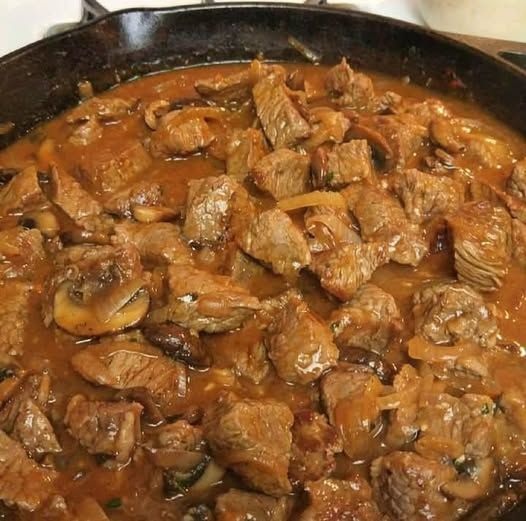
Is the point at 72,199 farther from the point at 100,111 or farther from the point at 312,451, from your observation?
the point at 312,451

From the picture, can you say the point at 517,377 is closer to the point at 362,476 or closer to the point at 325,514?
the point at 362,476

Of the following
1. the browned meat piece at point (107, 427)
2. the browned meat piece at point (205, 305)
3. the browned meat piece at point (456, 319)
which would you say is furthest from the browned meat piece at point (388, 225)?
the browned meat piece at point (107, 427)

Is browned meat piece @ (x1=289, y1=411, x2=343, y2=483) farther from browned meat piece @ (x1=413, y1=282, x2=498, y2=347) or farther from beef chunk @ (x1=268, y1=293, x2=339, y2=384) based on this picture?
browned meat piece @ (x1=413, y1=282, x2=498, y2=347)

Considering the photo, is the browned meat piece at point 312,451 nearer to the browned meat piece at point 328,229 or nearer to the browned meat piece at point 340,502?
the browned meat piece at point 340,502

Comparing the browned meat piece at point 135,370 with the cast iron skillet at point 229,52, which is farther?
the cast iron skillet at point 229,52

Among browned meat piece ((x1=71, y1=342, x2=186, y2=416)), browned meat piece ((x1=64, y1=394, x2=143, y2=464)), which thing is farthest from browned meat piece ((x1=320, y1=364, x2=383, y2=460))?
browned meat piece ((x1=64, y1=394, x2=143, y2=464))

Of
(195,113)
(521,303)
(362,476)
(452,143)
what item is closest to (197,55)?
(195,113)
